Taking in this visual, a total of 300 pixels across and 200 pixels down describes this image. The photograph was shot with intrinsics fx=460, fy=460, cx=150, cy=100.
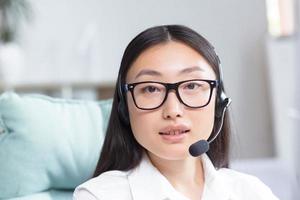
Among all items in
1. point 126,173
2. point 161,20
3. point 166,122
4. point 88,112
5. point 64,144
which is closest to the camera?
point 166,122

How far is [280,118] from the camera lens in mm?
2996

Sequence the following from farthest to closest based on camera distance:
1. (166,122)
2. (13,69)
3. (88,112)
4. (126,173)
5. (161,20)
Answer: (161,20)
(13,69)
(88,112)
(126,173)
(166,122)

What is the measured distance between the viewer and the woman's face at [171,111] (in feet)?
2.44

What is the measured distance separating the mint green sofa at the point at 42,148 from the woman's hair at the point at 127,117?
195mm

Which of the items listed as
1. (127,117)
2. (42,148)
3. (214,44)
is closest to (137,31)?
(214,44)

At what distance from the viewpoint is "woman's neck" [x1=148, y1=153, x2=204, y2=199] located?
0.84 m

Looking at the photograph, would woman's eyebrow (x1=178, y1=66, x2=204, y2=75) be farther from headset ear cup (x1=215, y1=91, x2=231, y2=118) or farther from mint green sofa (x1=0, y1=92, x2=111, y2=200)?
mint green sofa (x1=0, y1=92, x2=111, y2=200)

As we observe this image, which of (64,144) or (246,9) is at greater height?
(246,9)

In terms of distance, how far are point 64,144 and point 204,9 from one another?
2218 mm

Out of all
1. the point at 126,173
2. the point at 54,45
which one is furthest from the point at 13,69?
the point at 126,173

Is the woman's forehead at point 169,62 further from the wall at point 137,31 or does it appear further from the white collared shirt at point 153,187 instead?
the wall at point 137,31

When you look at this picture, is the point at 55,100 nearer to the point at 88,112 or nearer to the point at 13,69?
the point at 88,112

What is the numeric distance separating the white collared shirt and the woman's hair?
3 cm

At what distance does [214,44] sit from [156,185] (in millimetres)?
2329
